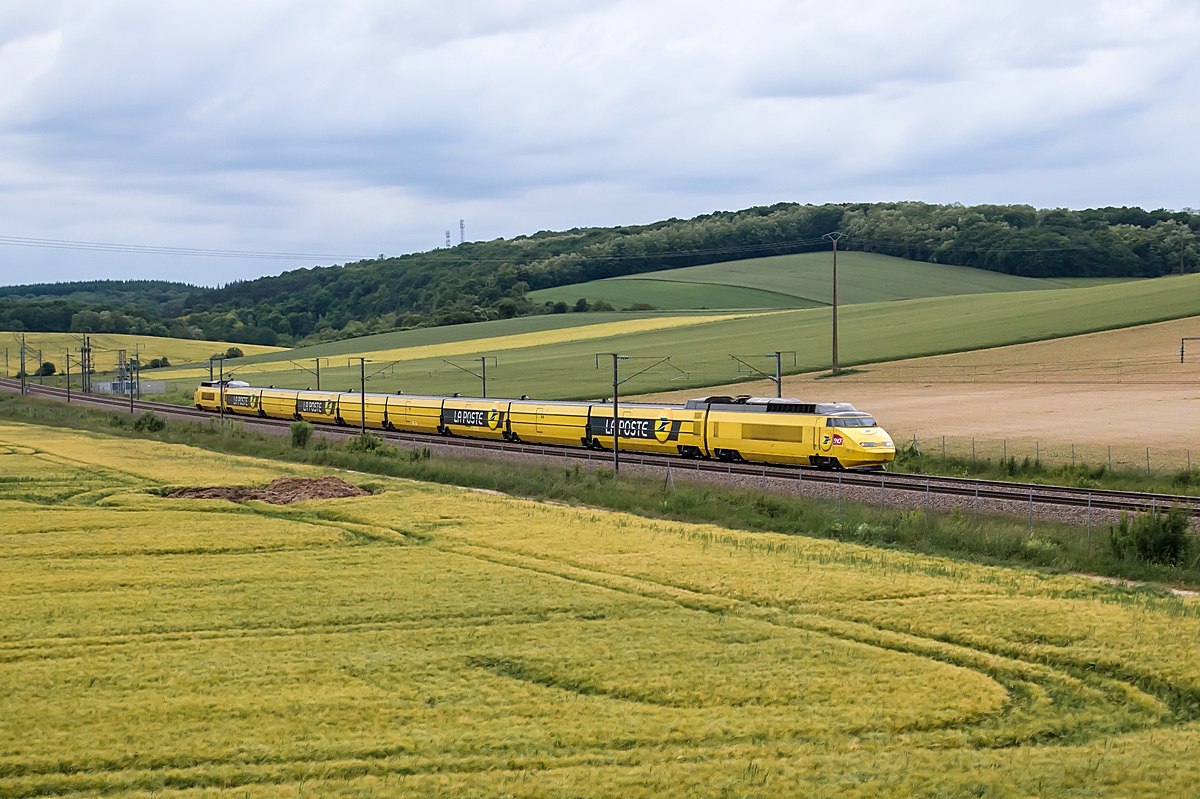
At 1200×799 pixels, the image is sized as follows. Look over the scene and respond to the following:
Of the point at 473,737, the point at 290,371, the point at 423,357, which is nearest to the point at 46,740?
the point at 473,737

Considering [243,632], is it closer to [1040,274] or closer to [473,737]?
[473,737]

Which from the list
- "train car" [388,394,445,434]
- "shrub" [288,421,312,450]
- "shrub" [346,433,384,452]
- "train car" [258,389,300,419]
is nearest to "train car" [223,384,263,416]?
"train car" [258,389,300,419]

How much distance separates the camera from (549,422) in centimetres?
7269

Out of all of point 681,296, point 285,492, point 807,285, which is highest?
point 807,285

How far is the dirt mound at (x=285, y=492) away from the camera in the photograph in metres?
48.1

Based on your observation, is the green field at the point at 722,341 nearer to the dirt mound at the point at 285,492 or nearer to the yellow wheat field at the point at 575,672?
the dirt mound at the point at 285,492

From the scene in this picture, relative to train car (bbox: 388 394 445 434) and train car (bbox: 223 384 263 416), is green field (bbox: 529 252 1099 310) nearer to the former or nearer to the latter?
train car (bbox: 223 384 263 416)

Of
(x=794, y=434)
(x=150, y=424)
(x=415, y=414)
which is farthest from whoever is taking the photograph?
(x=150, y=424)

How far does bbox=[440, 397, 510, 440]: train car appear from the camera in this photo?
77.2 metres

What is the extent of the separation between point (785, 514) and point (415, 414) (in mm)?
47645

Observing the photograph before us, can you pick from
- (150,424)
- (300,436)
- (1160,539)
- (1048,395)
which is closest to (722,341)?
(1048,395)

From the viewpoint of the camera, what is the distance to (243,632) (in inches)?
958

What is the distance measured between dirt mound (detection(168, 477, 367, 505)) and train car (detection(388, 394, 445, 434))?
3185 cm

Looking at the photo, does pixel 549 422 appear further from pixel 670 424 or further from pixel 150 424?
pixel 150 424
